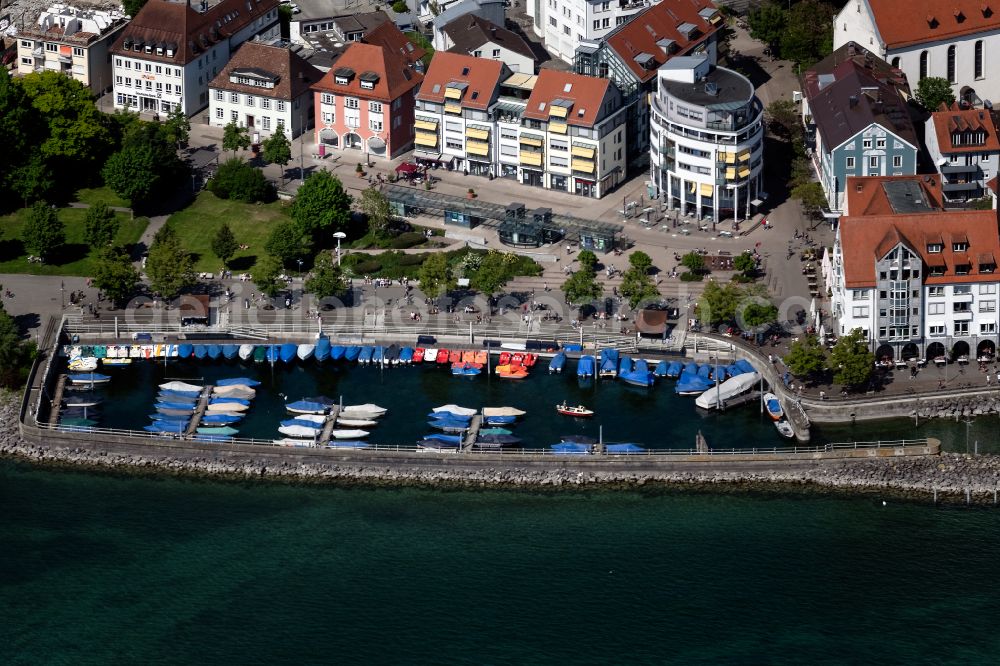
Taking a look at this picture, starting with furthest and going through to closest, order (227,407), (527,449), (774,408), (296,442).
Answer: (227,407), (774,408), (296,442), (527,449)

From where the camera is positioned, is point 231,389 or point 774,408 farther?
point 231,389

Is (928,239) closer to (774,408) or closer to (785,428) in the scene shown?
(774,408)

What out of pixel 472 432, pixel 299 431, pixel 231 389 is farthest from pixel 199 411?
pixel 472 432

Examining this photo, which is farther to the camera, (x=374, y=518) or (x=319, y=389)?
(x=319, y=389)

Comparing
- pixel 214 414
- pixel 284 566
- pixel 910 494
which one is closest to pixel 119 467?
pixel 214 414

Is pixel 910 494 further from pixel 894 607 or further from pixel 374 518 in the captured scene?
pixel 374 518

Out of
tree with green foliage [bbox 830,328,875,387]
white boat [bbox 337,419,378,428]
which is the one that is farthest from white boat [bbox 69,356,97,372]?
tree with green foliage [bbox 830,328,875,387]
